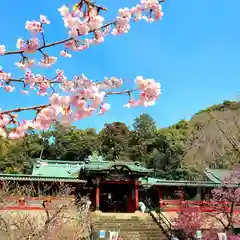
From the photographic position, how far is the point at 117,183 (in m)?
23.6

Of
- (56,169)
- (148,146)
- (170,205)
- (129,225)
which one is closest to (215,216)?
(170,205)

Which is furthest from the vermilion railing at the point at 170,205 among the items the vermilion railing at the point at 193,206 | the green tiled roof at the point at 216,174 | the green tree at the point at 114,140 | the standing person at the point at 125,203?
the green tree at the point at 114,140

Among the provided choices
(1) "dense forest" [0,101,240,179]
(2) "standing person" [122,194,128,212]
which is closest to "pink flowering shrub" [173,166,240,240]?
(2) "standing person" [122,194,128,212]

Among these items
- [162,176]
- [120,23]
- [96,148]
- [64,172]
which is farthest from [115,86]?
[96,148]

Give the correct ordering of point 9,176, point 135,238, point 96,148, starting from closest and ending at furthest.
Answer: point 135,238 < point 9,176 < point 96,148

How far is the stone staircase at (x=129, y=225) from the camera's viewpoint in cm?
1870

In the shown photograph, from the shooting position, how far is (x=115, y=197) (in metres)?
25.4

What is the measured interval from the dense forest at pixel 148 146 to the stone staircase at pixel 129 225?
35.5ft

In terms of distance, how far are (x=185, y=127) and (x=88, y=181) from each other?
2625 cm

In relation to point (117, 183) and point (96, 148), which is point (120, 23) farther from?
point (96, 148)

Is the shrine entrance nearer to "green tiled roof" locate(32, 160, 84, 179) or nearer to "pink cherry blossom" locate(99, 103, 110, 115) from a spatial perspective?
"green tiled roof" locate(32, 160, 84, 179)

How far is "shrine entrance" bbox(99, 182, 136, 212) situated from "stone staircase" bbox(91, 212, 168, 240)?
2695mm

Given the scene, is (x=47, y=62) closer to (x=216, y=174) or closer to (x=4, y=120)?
(x=4, y=120)

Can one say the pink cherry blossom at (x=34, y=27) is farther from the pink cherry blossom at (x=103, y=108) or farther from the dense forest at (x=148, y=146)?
the dense forest at (x=148, y=146)
